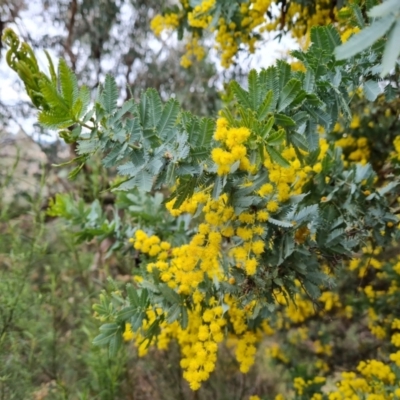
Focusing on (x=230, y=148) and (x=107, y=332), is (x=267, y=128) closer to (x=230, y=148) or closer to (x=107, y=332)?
(x=230, y=148)

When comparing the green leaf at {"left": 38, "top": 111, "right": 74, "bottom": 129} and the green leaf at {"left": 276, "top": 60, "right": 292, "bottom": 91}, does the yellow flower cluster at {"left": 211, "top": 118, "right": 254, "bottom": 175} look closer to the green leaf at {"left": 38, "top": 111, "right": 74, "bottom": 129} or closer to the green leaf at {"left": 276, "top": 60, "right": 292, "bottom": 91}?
the green leaf at {"left": 276, "top": 60, "right": 292, "bottom": 91}

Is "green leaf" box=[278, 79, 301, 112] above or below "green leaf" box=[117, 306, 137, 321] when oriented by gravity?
above

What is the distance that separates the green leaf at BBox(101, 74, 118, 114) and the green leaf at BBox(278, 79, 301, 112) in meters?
0.37

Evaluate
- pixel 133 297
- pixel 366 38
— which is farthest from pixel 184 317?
pixel 366 38

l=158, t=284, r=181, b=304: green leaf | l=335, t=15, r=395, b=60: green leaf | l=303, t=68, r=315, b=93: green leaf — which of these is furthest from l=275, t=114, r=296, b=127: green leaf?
l=158, t=284, r=181, b=304: green leaf

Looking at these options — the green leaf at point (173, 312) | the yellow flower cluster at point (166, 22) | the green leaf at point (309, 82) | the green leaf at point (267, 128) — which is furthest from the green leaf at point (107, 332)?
the yellow flower cluster at point (166, 22)

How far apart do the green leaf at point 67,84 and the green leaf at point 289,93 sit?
0.45 metres

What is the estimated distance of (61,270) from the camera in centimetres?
264

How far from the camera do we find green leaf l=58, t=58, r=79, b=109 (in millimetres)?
831

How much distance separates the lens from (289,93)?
99cm

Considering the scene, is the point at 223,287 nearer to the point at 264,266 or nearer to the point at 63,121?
the point at 264,266

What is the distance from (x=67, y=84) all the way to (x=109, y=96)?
0.12 m

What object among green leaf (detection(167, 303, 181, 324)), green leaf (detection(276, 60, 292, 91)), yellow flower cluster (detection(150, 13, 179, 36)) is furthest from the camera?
yellow flower cluster (detection(150, 13, 179, 36))

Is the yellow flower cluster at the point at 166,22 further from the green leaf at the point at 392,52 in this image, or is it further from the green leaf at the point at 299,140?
the green leaf at the point at 392,52
